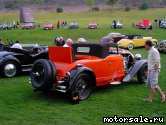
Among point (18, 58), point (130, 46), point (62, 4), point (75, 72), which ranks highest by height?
point (62, 4)

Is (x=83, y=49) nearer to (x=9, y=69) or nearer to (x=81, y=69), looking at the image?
(x=81, y=69)

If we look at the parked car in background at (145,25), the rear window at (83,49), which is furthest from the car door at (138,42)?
the parked car in background at (145,25)

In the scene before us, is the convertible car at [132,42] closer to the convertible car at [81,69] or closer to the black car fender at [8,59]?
the black car fender at [8,59]

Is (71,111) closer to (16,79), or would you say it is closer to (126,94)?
(126,94)

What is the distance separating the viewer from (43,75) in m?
8.58

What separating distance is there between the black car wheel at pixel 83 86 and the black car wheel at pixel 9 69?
13.7 feet

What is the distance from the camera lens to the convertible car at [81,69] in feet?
27.6

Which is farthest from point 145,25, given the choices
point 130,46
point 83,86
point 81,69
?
point 81,69

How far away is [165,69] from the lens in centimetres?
1373

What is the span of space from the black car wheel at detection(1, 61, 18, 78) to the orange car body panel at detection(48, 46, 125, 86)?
3.28m

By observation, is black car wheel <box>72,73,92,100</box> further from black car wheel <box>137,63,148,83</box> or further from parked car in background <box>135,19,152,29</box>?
parked car in background <box>135,19,152,29</box>

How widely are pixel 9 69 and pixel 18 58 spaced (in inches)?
22.0

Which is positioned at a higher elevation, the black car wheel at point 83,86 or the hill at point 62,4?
the hill at point 62,4

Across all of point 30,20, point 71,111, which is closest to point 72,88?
point 71,111
